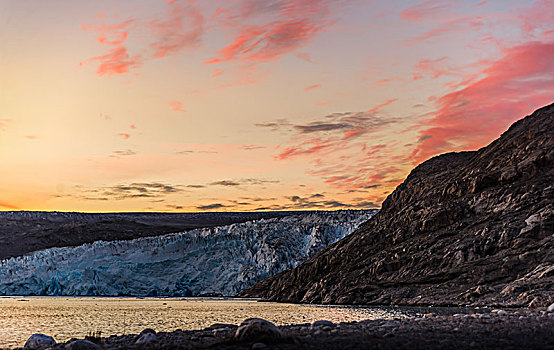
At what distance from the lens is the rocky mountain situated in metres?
118

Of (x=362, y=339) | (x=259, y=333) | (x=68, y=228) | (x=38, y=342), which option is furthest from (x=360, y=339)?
(x=68, y=228)

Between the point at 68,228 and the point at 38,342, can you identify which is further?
the point at 68,228

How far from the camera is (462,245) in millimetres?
39469

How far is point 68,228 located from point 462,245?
103m

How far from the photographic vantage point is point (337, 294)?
4266 cm

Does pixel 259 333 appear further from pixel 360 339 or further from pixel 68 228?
pixel 68 228

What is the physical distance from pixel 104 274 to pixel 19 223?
375ft

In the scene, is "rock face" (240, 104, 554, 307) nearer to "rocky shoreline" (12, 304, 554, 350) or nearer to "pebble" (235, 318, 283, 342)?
"rocky shoreline" (12, 304, 554, 350)

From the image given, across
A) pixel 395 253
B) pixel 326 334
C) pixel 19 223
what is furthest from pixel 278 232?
pixel 19 223

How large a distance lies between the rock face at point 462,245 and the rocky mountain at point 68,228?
75.6 meters

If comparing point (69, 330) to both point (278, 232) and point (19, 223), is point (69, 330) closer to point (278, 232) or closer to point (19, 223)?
point (278, 232)

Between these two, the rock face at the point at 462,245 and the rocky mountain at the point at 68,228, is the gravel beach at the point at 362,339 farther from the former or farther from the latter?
the rocky mountain at the point at 68,228

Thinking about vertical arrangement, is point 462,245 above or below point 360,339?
above

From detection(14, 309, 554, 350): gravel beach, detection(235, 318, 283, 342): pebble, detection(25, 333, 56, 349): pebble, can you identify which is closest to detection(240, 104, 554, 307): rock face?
detection(14, 309, 554, 350): gravel beach
